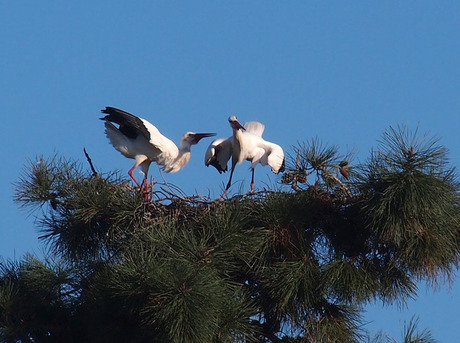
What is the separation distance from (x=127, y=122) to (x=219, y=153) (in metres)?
1.69

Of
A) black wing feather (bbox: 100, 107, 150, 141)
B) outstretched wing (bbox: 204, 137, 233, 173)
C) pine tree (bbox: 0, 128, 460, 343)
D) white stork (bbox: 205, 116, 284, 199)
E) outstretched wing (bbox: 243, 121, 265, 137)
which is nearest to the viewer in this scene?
pine tree (bbox: 0, 128, 460, 343)

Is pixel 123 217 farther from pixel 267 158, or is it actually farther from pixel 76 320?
pixel 267 158

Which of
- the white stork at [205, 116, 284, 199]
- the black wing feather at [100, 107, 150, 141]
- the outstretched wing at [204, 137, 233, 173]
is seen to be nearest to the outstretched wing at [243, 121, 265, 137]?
the white stork at [205, 116, 284, 199]

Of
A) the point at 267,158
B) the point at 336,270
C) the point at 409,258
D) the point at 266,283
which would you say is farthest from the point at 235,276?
the point at 267,158

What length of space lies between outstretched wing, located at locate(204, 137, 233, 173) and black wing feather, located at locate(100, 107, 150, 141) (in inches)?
41.7

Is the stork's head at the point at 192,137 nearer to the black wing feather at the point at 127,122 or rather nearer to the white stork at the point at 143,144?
the white stork at the point at 143,144

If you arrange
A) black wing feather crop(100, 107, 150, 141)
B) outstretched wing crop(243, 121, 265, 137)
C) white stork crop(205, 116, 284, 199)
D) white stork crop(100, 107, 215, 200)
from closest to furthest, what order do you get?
black wing feather crop(100, 107, 150, 141) → white stork crop(100, 107, 215, 200) → white stork crop(205, 116, 284, 199) → outstretched wing crop(243, 121, 265, 137)

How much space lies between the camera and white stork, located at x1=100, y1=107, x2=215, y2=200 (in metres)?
10.9

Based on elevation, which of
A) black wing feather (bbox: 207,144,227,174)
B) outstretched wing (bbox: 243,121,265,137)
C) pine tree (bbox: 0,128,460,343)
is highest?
outstretched wing (bbox: 243,121,265,137)

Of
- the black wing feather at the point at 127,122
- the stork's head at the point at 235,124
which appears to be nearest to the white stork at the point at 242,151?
the stork's head at the point at 235,124

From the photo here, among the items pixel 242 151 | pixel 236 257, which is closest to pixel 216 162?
pixel 242 151

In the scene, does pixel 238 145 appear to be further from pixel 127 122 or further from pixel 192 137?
pixel 127 122

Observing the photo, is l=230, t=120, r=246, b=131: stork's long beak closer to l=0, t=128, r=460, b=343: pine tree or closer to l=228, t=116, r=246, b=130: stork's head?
l=228, t=116, r=246, b=130: stork's head

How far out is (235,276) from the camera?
27.6ft
